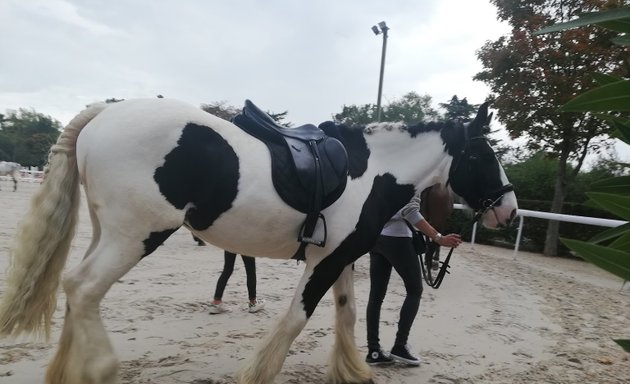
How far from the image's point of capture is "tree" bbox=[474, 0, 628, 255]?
35.3 ft

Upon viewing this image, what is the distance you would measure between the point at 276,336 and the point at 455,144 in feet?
6.07

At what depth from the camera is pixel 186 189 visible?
2.24 meters

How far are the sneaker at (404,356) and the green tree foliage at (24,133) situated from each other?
5064 cm

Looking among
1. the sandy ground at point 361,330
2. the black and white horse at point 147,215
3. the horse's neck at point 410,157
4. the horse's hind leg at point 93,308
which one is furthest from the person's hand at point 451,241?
the horse's hind leg at point 93,308

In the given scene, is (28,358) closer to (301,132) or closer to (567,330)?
(301,132)

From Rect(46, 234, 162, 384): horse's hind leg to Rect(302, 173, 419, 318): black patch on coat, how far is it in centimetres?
106

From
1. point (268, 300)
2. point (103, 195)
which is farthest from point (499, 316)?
point (103, 195)

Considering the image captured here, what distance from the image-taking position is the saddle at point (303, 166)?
2424 mm

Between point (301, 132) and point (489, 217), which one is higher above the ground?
point (301, 132)

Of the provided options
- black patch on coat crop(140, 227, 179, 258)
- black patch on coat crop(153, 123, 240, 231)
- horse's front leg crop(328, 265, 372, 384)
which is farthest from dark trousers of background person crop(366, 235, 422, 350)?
black patch on coat crop(140, 227, 179, 258)

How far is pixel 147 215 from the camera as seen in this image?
2.16 meters

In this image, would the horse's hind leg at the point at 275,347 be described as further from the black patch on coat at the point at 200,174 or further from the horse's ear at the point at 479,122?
the horse's ear at the point at 479,122

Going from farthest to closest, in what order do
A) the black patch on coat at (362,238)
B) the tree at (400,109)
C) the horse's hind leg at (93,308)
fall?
→ the tree at (400,109) → the black patch on coat at (362,238) → the horse's hind leg at (93,308)

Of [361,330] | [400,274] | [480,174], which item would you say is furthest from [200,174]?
[361,330]
